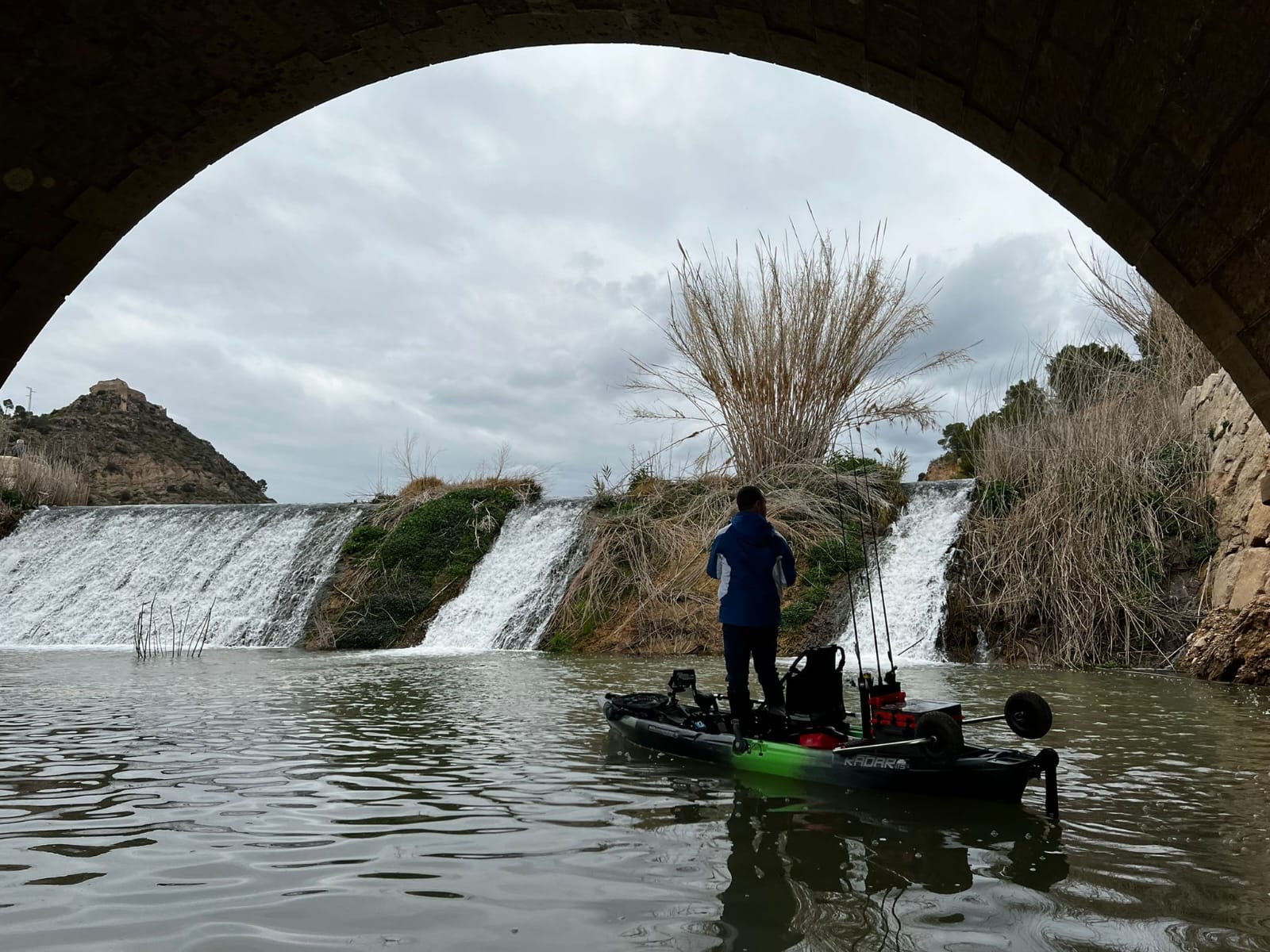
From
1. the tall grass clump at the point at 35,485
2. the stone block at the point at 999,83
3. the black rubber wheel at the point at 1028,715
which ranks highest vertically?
the tall grass clump at the point at 35,485

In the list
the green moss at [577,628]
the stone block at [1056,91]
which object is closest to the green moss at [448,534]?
the green moss at [577,628]

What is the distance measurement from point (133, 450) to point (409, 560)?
22187 mm

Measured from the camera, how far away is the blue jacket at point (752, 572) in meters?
5.37

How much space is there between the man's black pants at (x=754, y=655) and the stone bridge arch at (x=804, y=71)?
3072mm

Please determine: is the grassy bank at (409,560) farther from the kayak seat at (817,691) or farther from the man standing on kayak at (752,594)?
the kayak seat at (817,691)

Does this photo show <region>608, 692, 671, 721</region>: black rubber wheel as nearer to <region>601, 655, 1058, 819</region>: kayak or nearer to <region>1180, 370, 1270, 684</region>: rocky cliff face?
<region>601, 655, 1058, 819</region>: kayak

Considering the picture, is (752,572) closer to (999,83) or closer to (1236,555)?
(999,83)

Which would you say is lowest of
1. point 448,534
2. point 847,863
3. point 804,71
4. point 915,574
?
point 847,863

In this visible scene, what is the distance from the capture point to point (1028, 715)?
4270mm

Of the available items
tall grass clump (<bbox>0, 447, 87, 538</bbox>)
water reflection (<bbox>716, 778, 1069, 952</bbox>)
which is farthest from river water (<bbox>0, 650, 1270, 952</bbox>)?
tall grass clump (<bbox>0, 447, 87, 538</bbox>)

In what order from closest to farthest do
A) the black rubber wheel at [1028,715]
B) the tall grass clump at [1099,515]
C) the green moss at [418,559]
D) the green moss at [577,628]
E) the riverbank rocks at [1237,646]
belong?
the black rubber wheel at [1028,715] → the riverbank rocks at [1237,646] → the tall grass clump at [1099,515] → the green moss at [577,628] → the green moss at [418,559]

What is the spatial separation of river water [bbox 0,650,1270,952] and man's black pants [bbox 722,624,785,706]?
60 cm

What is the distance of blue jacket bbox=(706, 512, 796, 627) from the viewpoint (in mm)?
5371

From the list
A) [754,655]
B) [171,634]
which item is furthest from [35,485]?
[754,655]
